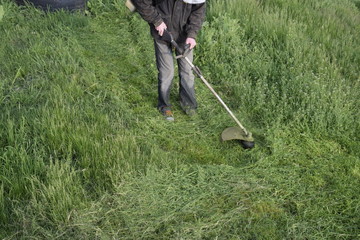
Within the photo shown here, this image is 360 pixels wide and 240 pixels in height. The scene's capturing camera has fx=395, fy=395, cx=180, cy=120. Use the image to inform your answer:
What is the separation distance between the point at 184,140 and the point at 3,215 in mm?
1818

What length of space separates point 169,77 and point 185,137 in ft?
2.29

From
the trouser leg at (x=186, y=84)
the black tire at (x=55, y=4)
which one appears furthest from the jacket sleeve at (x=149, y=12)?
Result: the black tire at (x=55, y=4)

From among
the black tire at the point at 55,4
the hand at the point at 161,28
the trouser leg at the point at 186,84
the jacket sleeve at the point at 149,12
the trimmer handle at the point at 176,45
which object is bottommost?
the trouser leg at the point at 186,84

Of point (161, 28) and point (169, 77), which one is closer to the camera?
point (161, 28)

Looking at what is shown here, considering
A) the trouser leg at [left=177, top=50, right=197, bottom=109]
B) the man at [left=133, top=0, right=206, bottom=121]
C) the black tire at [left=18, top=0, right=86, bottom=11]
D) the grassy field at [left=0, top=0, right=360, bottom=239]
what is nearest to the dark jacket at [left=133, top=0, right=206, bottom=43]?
the man at [left=133, top=0, right=206, bottom=121]

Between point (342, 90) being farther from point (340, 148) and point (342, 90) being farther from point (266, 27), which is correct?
point (266, 27)

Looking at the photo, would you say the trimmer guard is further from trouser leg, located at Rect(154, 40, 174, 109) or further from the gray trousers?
trouser leg, located at Rect(154, 40, 174, 109)

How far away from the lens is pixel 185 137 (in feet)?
13.2

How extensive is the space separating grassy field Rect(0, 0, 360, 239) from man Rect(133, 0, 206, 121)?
15.2 inches

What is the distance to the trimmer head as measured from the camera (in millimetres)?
3809

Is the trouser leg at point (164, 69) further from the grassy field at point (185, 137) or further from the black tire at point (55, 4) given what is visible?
the black tire at point (55, 4)

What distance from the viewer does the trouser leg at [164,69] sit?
4.07 meters

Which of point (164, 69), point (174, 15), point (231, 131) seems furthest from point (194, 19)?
point (231, 131)

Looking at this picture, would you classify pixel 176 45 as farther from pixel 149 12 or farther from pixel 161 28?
pixel 149 12
